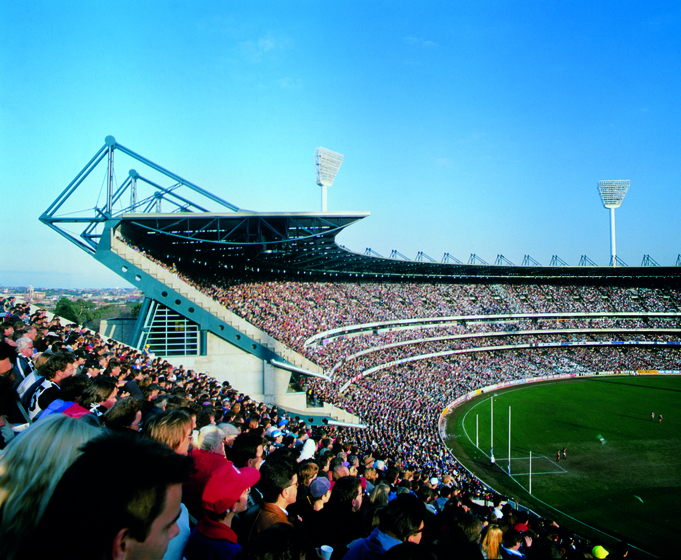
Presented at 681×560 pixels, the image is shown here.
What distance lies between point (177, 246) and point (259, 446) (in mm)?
27409

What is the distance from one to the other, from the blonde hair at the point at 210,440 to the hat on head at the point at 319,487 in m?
1.17

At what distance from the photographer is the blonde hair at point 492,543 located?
15.8 ft

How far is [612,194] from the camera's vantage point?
7188 cm

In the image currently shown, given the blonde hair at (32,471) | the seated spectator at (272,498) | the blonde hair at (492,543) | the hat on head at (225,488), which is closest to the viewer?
the blonde hair at (32,471)

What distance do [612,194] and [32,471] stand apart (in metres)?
84.9

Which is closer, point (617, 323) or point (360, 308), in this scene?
point (360, 308)

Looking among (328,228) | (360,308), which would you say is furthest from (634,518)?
(360,308)

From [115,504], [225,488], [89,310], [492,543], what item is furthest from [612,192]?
[89,310]

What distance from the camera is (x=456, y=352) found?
49750mm

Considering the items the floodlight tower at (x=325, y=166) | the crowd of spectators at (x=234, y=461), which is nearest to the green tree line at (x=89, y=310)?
the floodlight tower at (x=325, y=166)

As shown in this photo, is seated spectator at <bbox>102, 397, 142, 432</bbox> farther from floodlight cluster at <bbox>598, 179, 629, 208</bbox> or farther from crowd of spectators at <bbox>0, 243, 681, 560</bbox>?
floodlight cluster at <bbox>598, 179, 629, 208</bbox>

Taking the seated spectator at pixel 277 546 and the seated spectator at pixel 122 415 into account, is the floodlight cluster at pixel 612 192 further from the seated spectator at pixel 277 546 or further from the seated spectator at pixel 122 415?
the seated spectator at pixel 277 546

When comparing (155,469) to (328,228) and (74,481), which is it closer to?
(74,481)

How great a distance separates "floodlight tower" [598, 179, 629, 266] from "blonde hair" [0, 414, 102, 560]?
82007 millimetres
